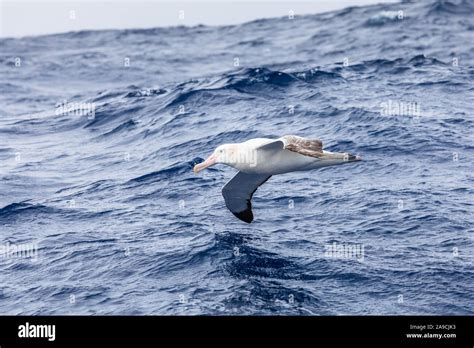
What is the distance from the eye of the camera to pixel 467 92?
29.2 m

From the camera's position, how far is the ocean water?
51.1ft

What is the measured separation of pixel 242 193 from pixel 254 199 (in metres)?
1.85

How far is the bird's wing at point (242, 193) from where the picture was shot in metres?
18.7

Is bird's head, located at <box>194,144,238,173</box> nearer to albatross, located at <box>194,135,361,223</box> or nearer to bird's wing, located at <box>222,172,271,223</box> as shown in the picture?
albatross, located at <box>194,135,361,223</box>

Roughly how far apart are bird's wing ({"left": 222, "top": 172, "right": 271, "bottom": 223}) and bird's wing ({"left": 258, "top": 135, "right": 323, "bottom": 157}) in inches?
87.6

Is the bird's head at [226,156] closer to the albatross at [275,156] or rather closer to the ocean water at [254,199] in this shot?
the albatross at [275,156]

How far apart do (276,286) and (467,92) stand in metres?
16.3

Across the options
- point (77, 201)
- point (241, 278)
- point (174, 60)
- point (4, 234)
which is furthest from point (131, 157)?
point (174, 60)

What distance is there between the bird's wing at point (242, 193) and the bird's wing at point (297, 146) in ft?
7.30

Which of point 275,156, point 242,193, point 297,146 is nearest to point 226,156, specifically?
point 275,156
